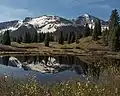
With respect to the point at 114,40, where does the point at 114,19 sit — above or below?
above

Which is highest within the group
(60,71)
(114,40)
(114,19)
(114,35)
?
(114,19)

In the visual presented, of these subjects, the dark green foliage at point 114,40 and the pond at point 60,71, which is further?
the dark green foliage at point 114,40

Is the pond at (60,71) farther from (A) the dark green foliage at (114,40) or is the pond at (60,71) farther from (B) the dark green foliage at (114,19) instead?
(B) the dark green foliage at (114,19)

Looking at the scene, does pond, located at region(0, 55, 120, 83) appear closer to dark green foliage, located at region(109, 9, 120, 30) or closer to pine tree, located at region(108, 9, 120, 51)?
pine tree, located at region(108, 9, 120, 51)

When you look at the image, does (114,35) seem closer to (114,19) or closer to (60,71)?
(114,19)

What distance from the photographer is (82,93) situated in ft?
33.3

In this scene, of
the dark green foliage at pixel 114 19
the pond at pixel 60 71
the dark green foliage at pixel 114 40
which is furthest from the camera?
the dark green foliage at pixel 114 19

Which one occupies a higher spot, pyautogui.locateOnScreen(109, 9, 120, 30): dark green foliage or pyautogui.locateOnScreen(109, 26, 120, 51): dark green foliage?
pyautogui.locateOnScreen(109, 9, 120, 30): dark green foliage

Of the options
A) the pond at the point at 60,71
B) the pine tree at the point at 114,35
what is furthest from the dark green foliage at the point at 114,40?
the pond at the point at 60,71

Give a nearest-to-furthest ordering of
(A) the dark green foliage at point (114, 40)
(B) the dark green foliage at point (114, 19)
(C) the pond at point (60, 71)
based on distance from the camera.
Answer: (C) the pond at point (60, 71)
(A) the dark green foliage at point (114, 40)
(B) the dark green foliage at point (114, 19)

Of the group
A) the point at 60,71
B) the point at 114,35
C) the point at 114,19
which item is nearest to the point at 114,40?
the point at 114,35

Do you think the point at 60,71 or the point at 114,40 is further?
the point at 114,40

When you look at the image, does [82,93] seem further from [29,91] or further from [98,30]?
[98,30]

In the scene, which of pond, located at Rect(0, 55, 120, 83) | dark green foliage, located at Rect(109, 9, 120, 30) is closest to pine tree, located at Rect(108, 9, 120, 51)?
dark green foliage, located at Rect(109, 9, 120, 30)
